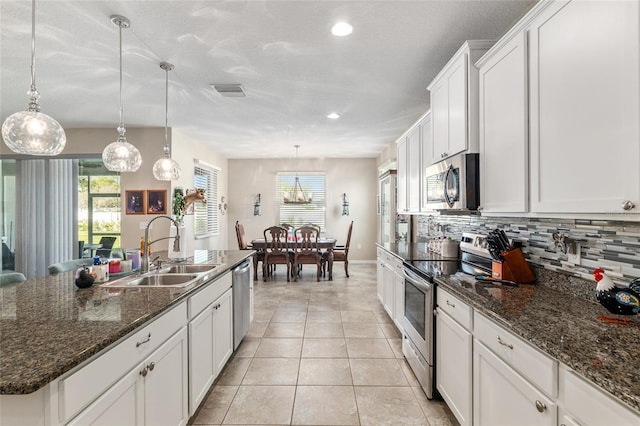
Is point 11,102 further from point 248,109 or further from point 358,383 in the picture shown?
point 358,383

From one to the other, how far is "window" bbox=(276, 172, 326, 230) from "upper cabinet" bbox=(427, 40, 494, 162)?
5157 mm

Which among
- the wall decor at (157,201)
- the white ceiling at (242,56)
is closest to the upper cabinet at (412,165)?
the white ceiling at (242,56)

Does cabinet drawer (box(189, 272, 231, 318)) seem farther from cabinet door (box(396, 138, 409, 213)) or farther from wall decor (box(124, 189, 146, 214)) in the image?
wall decor (box(124, 189, 146, 214))

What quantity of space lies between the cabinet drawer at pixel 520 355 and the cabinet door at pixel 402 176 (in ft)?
8.33

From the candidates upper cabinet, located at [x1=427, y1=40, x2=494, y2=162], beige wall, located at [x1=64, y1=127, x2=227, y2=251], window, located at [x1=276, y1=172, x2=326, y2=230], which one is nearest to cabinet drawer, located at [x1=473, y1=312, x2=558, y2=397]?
upper cabinet, located at [x1=427, y1=40, x2=494, y2=162]

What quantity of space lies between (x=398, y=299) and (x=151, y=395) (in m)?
2.37

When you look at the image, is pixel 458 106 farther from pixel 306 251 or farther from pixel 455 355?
pixel 306 251

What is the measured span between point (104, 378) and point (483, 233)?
2.70m

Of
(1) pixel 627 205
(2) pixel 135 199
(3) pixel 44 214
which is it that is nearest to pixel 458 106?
(1) pixel 627 205

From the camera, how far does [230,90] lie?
3338 mm

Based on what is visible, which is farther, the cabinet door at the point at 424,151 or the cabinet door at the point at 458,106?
the cabinet door at the point at 424,151

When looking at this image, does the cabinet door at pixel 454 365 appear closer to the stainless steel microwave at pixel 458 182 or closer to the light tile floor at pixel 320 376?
the light tile floor at pixel 320 376

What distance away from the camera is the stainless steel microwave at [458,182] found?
205cm

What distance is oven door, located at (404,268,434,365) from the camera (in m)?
2.11
